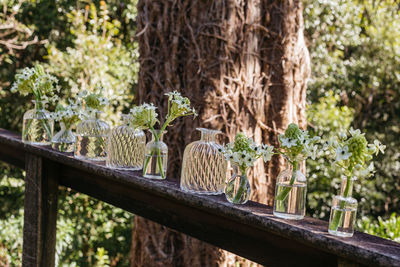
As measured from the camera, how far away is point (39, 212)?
1685 mm

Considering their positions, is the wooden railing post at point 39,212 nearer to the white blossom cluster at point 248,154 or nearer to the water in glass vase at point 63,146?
the water in glass vase at point 63,146

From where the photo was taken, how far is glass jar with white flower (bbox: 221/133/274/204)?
1.05m

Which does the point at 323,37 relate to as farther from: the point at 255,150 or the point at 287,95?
the point at 255,150

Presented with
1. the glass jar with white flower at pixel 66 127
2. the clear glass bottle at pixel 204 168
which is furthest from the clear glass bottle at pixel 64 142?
the clear glass bottle at pixel 204 168

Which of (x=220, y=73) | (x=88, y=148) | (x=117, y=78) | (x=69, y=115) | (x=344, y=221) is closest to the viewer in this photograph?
(x=344, y=221)

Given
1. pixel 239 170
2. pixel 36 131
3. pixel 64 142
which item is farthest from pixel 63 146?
pixel 239 170

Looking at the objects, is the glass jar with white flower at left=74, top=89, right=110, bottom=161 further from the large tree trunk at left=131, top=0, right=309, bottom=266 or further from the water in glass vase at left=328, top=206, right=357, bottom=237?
the water in glass vase at left=328, top=206, right=357, bottom=237

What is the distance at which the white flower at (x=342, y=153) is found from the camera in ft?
2.94

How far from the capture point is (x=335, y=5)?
201 inches

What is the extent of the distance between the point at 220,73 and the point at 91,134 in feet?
2.62

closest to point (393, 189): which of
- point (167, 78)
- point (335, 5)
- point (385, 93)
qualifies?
point (385, 93)

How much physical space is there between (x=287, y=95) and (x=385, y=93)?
13.5 feet

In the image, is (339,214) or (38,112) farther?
(38,112)

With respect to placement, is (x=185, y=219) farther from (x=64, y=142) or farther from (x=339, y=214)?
(x=64, y=142)
